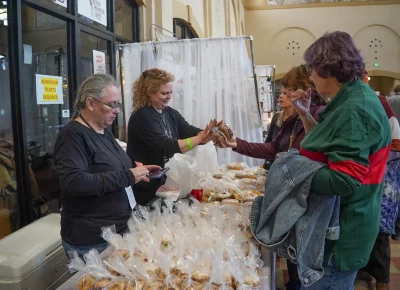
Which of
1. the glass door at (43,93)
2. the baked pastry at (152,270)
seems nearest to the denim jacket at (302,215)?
the baked pastry at (152,270)

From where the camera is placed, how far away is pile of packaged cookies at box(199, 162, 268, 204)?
2.24 m

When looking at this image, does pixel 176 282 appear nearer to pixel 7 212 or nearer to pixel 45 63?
pixel 7 212

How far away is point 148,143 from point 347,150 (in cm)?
136

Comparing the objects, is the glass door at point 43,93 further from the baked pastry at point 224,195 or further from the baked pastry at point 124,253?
the baked pastry at point 124,253

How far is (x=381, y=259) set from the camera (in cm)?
258

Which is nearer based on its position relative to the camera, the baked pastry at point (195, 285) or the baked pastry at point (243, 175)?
the baked pastry at point (195, 285)

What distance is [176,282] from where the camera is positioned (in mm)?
1182

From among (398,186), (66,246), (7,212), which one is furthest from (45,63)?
(398,186)

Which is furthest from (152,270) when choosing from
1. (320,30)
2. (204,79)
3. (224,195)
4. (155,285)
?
(320,30)

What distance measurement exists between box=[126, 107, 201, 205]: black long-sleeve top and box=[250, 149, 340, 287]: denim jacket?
1.03m

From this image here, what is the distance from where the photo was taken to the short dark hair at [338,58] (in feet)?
4.12

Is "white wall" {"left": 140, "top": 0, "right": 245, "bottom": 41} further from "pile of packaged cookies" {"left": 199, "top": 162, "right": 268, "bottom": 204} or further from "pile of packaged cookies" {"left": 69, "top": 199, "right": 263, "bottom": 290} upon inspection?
"pile of packaged cookies" {"left": 69, "top": 199, "right": 263, "bottom": 290}

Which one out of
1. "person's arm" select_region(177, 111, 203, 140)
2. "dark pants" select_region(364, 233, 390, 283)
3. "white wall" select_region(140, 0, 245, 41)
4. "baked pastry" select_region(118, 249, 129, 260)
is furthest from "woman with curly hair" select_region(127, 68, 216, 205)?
"white wall" select_region(140, 0, 245, 41)

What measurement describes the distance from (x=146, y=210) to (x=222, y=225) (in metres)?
0.36
